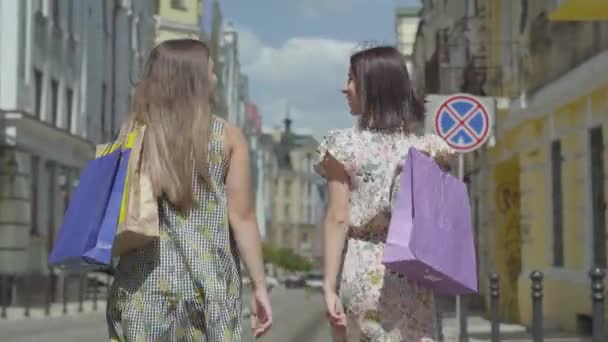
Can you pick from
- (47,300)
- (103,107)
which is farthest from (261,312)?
(103,107)

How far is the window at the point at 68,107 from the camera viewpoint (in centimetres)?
4319

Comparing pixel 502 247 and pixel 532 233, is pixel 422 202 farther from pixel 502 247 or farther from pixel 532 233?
pixel 502 247

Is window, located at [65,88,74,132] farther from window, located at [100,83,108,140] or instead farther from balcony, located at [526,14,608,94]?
balcony, located at [526,14,608,94]

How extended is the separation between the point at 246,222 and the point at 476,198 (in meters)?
30.4

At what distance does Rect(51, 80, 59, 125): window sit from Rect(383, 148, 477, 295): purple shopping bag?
36.5 m

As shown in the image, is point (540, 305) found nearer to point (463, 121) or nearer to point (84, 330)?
point (463, 121)

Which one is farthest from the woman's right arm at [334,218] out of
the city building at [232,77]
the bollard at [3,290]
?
the city building at [232,77]

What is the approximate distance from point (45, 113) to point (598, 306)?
30.8 metres

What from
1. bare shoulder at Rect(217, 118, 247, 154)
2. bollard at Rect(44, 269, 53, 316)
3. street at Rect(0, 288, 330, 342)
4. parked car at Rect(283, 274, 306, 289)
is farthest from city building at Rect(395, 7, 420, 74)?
bare shoulder at Rect(217, 118, 247, 154)

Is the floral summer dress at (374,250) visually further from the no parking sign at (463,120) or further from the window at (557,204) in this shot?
the window at (557,204)

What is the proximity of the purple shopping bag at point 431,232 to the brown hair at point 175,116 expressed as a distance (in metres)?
0.82

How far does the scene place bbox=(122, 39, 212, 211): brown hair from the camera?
16.5 feet

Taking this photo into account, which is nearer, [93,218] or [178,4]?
[93,218]

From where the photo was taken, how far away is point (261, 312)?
5188 millimetres
